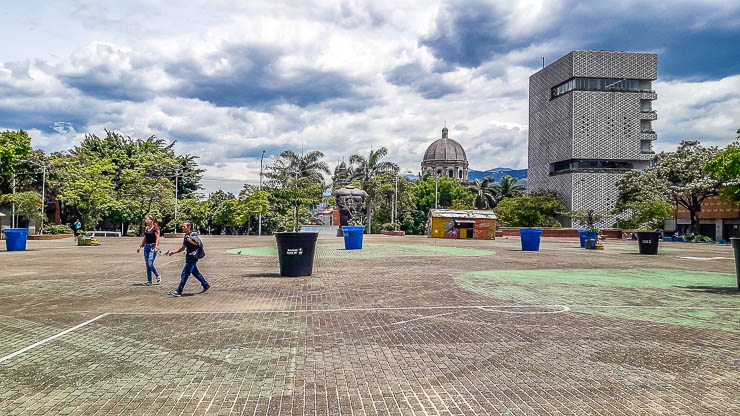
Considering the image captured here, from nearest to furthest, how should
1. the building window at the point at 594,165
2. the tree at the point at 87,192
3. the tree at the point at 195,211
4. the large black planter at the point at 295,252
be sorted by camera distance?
1. the large black planter at the point at 295,252
2. the tree at the point at 87,192
3. the tree at the point at 195,211
4. the building window at the point at 594,165

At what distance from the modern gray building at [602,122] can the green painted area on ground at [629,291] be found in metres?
62.8

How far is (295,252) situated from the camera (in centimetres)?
1317

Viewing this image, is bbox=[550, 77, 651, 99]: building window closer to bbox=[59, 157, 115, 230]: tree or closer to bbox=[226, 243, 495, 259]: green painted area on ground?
bbox=[226, 243, 495, 259]: green painted area on ground

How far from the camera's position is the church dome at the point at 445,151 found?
12799cm

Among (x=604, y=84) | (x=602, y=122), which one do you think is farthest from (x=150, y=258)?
(x=604, y=84)

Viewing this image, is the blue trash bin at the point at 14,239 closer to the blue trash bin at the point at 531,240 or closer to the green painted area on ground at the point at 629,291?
the green painted area on ground at the point at 629,291

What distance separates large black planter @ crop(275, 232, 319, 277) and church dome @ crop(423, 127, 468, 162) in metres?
117

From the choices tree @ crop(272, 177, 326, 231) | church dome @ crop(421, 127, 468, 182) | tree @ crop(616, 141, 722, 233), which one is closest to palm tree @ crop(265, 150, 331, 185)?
tree @ crop(272, 177, 326, 231)

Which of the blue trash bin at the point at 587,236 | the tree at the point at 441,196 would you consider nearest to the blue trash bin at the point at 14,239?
the blue trash bin at the point at 587,236

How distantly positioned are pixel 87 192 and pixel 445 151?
94.2m

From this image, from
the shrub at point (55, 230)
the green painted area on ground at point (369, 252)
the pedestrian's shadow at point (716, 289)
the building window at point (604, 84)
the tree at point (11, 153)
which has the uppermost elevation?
the building window at point (604, 84)

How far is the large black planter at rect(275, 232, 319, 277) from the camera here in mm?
13156

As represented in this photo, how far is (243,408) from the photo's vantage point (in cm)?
418

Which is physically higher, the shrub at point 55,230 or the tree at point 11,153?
the tree at point 11,153
